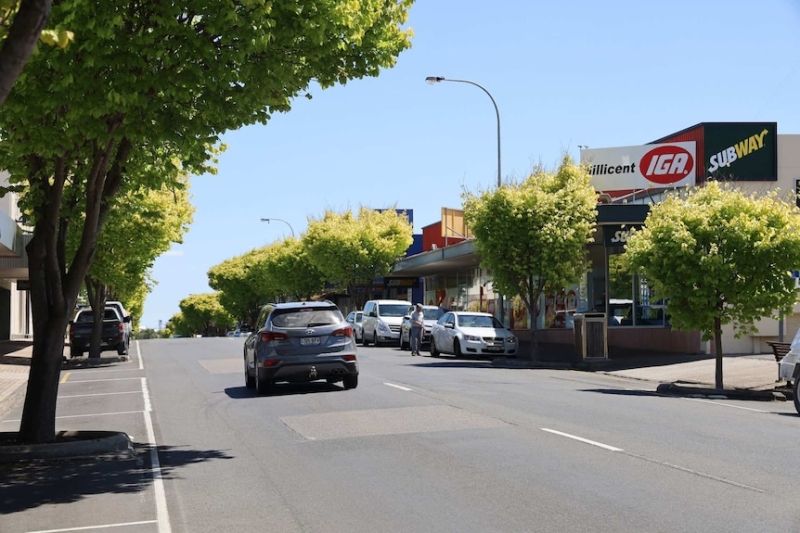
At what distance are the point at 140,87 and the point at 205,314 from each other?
139265 mm

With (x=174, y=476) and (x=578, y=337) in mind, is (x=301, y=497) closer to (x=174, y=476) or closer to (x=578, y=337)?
(x=174, y=476)

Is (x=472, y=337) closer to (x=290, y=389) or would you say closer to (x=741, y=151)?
(x=741, y=151)

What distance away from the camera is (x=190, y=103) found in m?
11.8

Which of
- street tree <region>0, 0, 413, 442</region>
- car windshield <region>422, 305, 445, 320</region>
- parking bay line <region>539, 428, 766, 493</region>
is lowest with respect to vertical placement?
parking bay line <region>539, 428, 766, 493</region>

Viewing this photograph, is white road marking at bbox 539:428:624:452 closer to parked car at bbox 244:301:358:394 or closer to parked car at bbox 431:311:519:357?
parked car at bbox 244:301:358:394

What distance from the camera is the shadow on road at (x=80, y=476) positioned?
30.7 feet

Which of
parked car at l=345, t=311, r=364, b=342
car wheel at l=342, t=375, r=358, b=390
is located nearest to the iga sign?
parked car at l=345, t=311, r=364, b=342

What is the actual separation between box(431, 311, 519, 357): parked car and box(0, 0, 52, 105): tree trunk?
25135 millimetres

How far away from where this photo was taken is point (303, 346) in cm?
1841

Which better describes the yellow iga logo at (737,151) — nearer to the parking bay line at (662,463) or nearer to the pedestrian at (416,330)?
the pedestrian at (416,330)

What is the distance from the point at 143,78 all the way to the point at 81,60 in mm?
Answer: 747

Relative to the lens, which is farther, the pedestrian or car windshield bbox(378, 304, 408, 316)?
car windshield bbox(378, 304, 408, 316)

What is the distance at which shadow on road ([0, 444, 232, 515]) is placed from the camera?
9.37 metres

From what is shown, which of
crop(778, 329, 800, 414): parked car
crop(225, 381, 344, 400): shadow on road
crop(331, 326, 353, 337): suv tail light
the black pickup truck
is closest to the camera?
→ crop(778, 329, 800, 414): parked car
